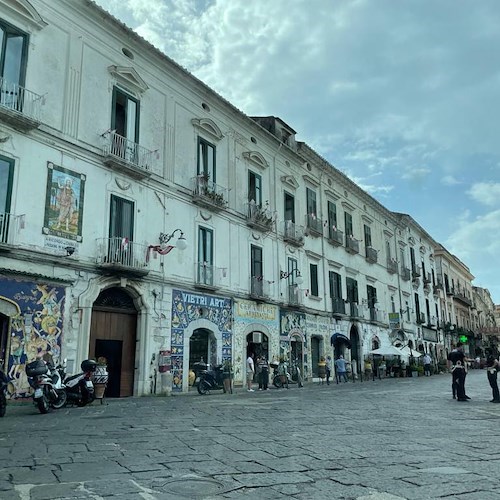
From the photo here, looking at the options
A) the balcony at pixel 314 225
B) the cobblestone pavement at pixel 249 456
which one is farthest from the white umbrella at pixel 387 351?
the cobblestone pavement at pixel 249 456

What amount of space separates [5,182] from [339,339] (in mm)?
19426

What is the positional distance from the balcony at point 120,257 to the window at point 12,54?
16.3ft

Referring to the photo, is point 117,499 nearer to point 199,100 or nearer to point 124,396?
point 124,396

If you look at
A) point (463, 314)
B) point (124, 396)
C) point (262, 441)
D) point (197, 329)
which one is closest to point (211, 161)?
point (197, 329)

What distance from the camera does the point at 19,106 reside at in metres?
13.8

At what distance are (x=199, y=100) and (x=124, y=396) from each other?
11533 millimetres

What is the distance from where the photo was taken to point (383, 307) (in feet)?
Result: 115

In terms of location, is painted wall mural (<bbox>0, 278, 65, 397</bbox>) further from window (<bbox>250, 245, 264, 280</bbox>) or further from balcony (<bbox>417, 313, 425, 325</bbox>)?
balcony (<bbox>417, 313, 425, 325</bbox>)

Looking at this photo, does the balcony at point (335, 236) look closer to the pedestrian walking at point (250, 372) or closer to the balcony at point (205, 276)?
the pedestrian walking at point (250, 372)

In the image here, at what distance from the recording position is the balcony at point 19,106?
43.3ft

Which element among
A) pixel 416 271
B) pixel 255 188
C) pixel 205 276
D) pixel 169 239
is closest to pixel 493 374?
pixel 205 276

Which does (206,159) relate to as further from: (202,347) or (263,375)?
(263,375)

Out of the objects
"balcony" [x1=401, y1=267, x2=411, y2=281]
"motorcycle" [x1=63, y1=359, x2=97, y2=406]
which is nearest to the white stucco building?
"motorcycle" [x1=63, y1=359, x2=97, y2=406]

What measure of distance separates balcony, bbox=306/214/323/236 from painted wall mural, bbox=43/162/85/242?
13934 millimetres
